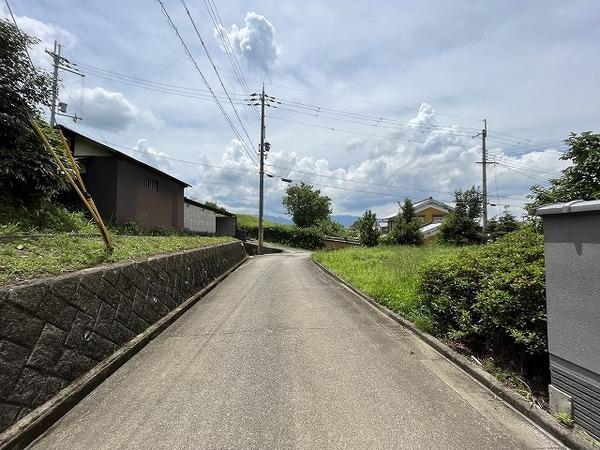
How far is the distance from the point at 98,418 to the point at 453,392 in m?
3.57

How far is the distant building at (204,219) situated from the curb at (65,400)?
21.6m

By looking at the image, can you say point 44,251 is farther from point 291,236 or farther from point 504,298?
point 291,236

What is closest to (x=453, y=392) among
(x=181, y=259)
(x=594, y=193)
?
(x=594, y=193)

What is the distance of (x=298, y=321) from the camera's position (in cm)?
727

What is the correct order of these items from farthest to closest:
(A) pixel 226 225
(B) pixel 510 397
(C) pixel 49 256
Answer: (A) pixel 226 225 → (C) pixel 49 256 → (B) pixel 510 397

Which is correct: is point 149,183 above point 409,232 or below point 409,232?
above

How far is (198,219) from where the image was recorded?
29.5m

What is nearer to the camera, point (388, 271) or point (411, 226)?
point (388, 271)

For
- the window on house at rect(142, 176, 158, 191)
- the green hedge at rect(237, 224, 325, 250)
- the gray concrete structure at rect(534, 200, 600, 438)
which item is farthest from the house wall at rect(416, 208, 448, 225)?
the gray concrete structure at rect(534, 200, 600, 438)

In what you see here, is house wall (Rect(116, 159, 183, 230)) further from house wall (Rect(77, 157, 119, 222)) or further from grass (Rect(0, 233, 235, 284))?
grass (Rect(0, 233, 235, 284))

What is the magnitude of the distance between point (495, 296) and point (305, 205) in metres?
54.1

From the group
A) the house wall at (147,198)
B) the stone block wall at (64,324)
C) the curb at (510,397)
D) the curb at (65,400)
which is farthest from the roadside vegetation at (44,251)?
the house wall at (147,198)

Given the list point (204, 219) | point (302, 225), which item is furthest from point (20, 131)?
point (302, 225)

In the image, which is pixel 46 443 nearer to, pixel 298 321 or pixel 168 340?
pixel 168 340
